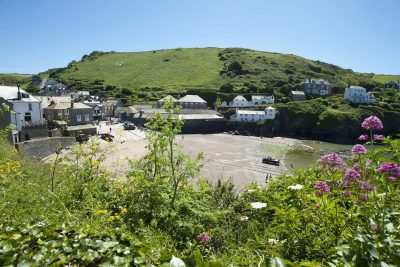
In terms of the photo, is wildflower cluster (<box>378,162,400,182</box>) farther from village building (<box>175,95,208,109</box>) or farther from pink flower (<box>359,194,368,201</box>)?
village building (<box>175,95,208,109</box>)

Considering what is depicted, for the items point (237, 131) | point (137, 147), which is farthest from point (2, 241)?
point (237, 131)

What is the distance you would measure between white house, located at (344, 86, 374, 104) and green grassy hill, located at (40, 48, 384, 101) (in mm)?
19005

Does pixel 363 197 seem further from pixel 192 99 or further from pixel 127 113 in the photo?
pixel 192 99

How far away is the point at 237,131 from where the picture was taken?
244 feet

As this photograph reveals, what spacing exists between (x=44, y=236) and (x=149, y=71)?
495 feet

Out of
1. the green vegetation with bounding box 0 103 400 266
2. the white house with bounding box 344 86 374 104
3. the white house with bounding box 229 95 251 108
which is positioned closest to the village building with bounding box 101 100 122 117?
the white house with bounding box 229 95 251 108

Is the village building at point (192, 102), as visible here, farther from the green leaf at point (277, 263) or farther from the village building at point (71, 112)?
the green leaf at point (277, 263)

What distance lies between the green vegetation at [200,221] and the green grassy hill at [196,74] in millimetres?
95326

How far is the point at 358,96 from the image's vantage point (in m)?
96.9

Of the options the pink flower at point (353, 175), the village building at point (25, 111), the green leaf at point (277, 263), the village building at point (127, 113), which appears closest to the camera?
the green leaf at point (277, 263)

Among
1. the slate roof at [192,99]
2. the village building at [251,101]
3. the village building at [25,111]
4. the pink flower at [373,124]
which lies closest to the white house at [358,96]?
the village building at [251,101]

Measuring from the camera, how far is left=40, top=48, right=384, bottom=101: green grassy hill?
11200 centimetres

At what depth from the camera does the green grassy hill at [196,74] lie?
367 ft

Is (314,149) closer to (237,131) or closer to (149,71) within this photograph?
(237,131)
